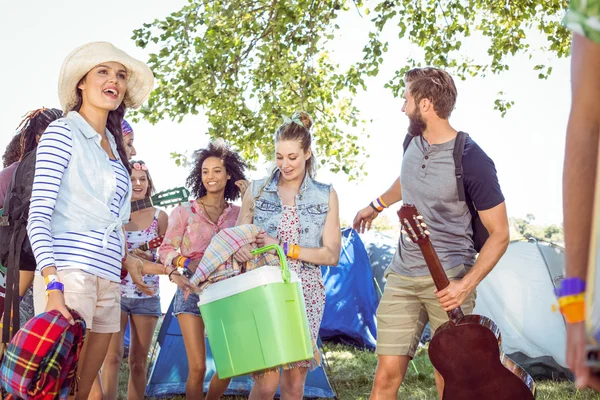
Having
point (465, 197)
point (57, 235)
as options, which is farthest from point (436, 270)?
point (57, 235)

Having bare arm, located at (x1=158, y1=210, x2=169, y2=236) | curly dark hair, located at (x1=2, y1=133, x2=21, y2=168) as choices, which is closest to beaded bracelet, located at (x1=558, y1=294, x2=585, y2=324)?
curly dark hair, located at (x1=2, y1=133, x2=21, y2=168)

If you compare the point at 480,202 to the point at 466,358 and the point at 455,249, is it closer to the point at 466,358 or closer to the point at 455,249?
the point at 455,249

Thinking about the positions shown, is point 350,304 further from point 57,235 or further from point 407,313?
point 57,235

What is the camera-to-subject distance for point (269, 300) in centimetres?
332

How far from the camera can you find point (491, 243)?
3.38 meters

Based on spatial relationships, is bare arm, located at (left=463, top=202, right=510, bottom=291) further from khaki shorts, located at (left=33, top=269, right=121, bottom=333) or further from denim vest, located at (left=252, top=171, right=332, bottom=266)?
khaki shorts, located at (left=33, top=269, right=121, bottom=333)

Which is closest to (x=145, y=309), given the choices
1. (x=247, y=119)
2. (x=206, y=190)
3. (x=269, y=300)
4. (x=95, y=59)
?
(x=206, y=190)

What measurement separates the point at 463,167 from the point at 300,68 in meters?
5.87

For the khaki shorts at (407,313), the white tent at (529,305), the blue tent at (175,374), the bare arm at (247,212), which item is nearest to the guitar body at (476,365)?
the khaki shorts at (407,313)

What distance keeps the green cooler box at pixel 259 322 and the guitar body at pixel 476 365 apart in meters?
0.61

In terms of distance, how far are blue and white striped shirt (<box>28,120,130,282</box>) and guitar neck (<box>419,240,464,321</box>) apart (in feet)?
4.42

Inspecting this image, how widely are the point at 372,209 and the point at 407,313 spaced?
0.73 m

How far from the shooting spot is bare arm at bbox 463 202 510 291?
3.36 m

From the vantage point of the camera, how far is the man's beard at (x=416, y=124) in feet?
12.2
